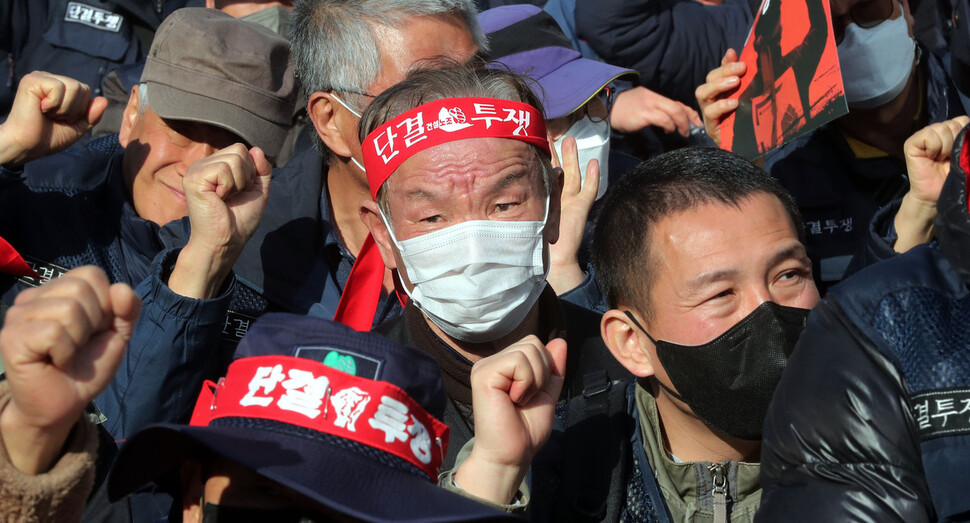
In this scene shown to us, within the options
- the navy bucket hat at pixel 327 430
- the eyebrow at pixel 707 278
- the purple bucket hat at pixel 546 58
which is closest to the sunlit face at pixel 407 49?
the purple bucket hat at pixel 546 58

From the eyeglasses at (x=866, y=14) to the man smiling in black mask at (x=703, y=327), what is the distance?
3.89 ft

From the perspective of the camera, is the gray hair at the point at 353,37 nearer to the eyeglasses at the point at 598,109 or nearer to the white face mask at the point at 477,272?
the eyeglasses at the point at 598,109

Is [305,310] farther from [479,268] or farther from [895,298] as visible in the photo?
[895,298]

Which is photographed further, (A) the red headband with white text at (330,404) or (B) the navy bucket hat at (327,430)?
(A) the red headband with white text at (330,404)

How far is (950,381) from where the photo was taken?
1615 millimetres

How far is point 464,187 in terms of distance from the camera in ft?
8.69

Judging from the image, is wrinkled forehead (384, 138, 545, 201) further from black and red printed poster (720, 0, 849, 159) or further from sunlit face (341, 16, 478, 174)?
black and red printed poster (720, 0, 849, 159)

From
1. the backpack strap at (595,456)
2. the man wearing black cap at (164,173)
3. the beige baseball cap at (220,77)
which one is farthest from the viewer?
the beige baseball cap at (220,77)

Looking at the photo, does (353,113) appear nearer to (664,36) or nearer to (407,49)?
(407,49)

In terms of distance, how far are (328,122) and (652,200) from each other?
1.26 m

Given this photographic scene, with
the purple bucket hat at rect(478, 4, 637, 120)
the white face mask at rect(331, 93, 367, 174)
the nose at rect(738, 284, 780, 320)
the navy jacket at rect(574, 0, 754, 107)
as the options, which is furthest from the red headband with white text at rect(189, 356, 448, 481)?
the navy jacket at rect(574, 0, 754, 107)

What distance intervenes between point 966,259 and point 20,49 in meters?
3.91

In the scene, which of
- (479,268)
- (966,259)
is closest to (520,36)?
(479,268)

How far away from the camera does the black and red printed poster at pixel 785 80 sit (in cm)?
306
